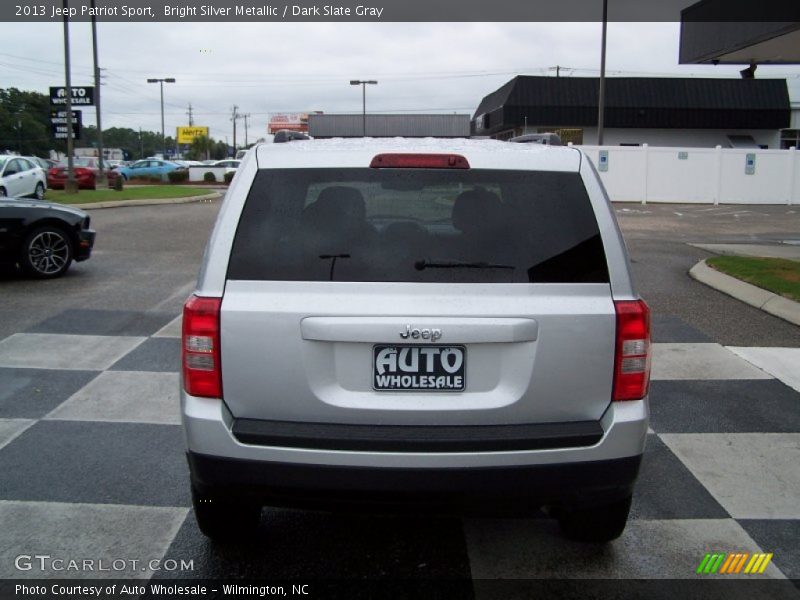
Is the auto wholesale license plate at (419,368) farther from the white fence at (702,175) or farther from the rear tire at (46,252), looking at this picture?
the white fence at (702,175)

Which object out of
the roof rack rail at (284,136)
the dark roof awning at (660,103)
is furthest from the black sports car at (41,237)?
the dark roof awning at (660,103)

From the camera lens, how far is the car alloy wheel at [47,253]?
10570 millimetres

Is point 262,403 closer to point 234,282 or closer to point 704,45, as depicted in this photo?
point 234,282

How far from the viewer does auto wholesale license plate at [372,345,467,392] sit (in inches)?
119

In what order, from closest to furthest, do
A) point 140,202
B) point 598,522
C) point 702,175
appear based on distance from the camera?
point 598,522 < point 140,202 < point 702,175

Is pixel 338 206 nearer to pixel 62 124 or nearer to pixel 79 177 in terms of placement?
pixel 79 177

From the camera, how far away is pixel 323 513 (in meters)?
4.22

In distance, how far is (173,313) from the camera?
9.03 metres

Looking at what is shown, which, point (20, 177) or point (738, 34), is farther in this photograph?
point (20, 177)

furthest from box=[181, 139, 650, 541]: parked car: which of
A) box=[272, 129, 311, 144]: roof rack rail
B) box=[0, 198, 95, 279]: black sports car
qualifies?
box=[0, 198, 95, 279]: black sports car

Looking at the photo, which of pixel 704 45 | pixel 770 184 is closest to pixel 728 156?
pixel 770 184

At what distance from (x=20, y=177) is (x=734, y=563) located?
78.3 feet

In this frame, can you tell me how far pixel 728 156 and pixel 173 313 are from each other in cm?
2904

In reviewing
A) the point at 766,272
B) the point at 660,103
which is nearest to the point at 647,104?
the point at 660,103
